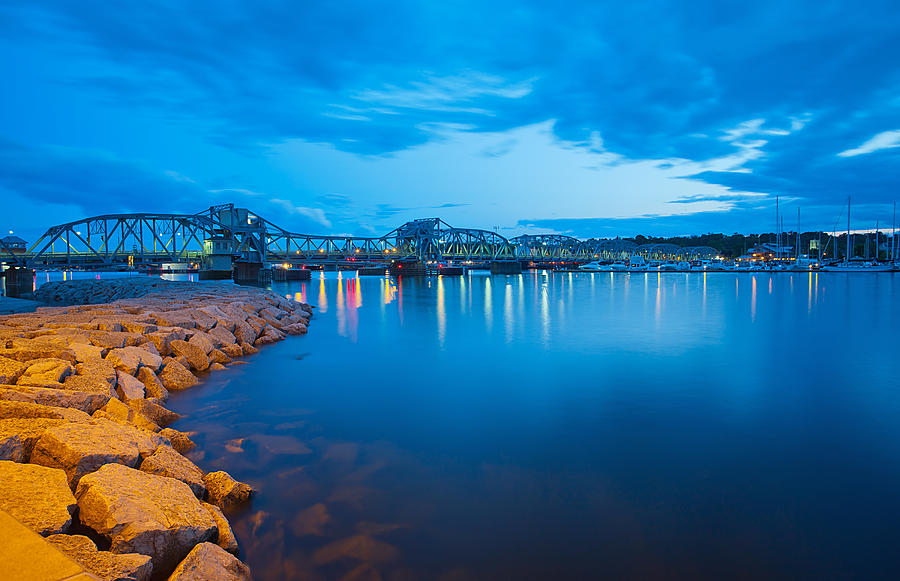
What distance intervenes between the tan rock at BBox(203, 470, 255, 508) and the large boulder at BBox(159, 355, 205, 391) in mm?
6466

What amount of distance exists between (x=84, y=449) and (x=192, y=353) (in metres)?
9.99

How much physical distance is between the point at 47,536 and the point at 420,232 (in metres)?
176

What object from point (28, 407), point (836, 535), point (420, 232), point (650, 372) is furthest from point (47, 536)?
point (420, 232)

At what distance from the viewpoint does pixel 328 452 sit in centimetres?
902

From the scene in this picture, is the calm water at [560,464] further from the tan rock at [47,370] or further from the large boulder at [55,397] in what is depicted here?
the tan rock at [47,370]

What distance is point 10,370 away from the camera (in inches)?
347

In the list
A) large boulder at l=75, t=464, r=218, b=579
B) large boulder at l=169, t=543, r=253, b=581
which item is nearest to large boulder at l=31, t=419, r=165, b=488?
large boulder at l=75, t=464, r=218, b=579

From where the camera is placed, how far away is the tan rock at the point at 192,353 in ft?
49.1

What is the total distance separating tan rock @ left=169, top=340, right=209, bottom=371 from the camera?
49.1ft

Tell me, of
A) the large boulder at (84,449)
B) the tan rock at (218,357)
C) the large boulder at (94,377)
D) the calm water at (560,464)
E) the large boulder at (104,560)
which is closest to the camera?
the large boulder at (104,560)

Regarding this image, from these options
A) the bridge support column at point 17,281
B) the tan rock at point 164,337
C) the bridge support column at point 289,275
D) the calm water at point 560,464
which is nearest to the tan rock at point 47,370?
the calm water at point 560,464

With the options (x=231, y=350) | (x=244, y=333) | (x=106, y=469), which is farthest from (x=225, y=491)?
(x=244, y=333)

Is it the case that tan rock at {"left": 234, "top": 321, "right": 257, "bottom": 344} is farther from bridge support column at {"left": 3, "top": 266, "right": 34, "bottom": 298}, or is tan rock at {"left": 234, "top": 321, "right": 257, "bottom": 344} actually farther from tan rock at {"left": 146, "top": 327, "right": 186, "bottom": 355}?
bridge support column at {"left": 3, "top": 266, "right": 34, "bottom": 298}

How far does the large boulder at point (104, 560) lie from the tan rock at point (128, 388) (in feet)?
19.3
